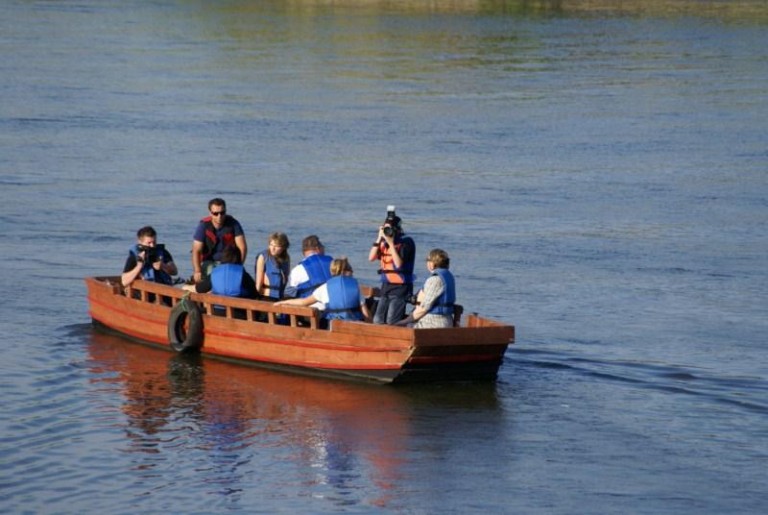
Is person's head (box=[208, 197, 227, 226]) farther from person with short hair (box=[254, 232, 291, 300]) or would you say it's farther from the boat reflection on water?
the boat reflection on water

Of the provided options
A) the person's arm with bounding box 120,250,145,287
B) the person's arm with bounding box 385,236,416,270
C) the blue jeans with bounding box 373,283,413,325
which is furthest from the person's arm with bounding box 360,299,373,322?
the person's arm with bounding box 120,250,145,287

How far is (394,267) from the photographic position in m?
17.5

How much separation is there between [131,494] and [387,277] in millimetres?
4667

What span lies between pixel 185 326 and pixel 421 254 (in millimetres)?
7262

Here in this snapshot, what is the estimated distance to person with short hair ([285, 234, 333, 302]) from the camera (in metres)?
17.8

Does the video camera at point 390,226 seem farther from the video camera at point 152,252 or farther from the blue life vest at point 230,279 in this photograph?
the video camera at point 152,252

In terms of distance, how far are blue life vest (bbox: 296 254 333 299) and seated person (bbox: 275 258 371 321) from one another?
343 mm

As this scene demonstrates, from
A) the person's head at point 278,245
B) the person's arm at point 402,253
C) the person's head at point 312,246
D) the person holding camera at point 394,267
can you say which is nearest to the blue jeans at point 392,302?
the person holding camera at point 394,267

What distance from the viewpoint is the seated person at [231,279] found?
724 inches

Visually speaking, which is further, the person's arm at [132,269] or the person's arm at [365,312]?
the person's arm at [132,269]

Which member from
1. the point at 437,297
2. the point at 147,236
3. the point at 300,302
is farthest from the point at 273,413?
the point at 147,236

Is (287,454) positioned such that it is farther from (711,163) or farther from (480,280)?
(711,163)

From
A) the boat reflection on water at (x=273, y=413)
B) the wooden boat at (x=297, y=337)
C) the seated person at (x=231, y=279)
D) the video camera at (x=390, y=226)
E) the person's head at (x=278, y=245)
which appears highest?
the video camera at (x=390, y=226)

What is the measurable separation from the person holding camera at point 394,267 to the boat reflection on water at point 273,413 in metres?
0.97
